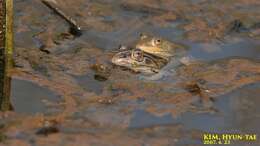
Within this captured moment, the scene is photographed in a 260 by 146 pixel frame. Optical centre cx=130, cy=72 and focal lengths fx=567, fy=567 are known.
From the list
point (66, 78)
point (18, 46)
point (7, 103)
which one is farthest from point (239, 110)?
point (18, 46)

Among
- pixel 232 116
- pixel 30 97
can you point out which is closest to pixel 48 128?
pixel 30 97

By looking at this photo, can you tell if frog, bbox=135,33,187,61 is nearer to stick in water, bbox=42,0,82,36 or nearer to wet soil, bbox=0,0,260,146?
wet soil, bbox=0,0,260,146

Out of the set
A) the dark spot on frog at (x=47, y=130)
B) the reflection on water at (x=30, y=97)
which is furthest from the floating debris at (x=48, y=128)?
the reflection on water at (x=30, y=97)

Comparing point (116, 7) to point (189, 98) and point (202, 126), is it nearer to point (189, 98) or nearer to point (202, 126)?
point (189, 98)

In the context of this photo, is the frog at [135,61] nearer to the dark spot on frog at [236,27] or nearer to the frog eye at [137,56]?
the frog eye at [137,56]

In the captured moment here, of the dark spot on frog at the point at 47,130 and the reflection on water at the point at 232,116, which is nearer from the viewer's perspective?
the dark spot on frog at the point at 47,130

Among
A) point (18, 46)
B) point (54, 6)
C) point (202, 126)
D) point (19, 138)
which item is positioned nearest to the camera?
point (19, 138)

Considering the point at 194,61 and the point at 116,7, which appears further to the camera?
the point at 116,7
